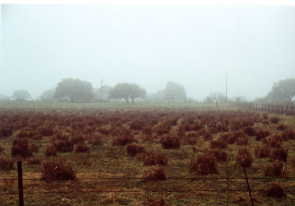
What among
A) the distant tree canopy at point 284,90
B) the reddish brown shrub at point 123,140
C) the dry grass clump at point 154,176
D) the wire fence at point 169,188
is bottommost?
the wire fence at point 169,188

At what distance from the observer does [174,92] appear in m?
136

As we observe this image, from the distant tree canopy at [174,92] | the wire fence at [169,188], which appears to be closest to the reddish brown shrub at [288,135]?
the wire fence at [169,188]

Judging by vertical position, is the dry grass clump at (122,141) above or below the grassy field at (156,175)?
above

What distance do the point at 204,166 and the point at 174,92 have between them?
5036 inches

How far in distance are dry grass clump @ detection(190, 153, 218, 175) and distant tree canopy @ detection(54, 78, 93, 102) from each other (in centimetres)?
7940

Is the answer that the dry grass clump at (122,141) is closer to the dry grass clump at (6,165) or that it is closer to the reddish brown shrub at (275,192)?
the dry grass clump at (6,165)

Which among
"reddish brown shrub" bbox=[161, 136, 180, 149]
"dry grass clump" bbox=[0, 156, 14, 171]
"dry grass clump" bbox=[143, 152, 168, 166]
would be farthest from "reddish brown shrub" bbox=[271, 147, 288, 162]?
"dry grass clump" bbox=[0, 156, 14, 171]

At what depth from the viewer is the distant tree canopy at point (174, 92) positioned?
13475 cm

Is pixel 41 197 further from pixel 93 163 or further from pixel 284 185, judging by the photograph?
pixel 284 185

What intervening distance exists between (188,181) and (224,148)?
4.84 m

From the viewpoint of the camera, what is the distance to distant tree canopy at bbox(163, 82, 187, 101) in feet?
442

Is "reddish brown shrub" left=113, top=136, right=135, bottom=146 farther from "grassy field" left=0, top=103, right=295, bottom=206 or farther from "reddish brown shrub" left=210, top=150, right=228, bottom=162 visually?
"reddish brown shrub" left=210, top=150, right=228, bottom=162

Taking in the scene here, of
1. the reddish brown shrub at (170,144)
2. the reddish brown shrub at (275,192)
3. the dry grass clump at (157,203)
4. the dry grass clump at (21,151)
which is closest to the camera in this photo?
the dry grass clump at (157,203)

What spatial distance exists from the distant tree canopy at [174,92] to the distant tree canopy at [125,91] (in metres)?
35.7
